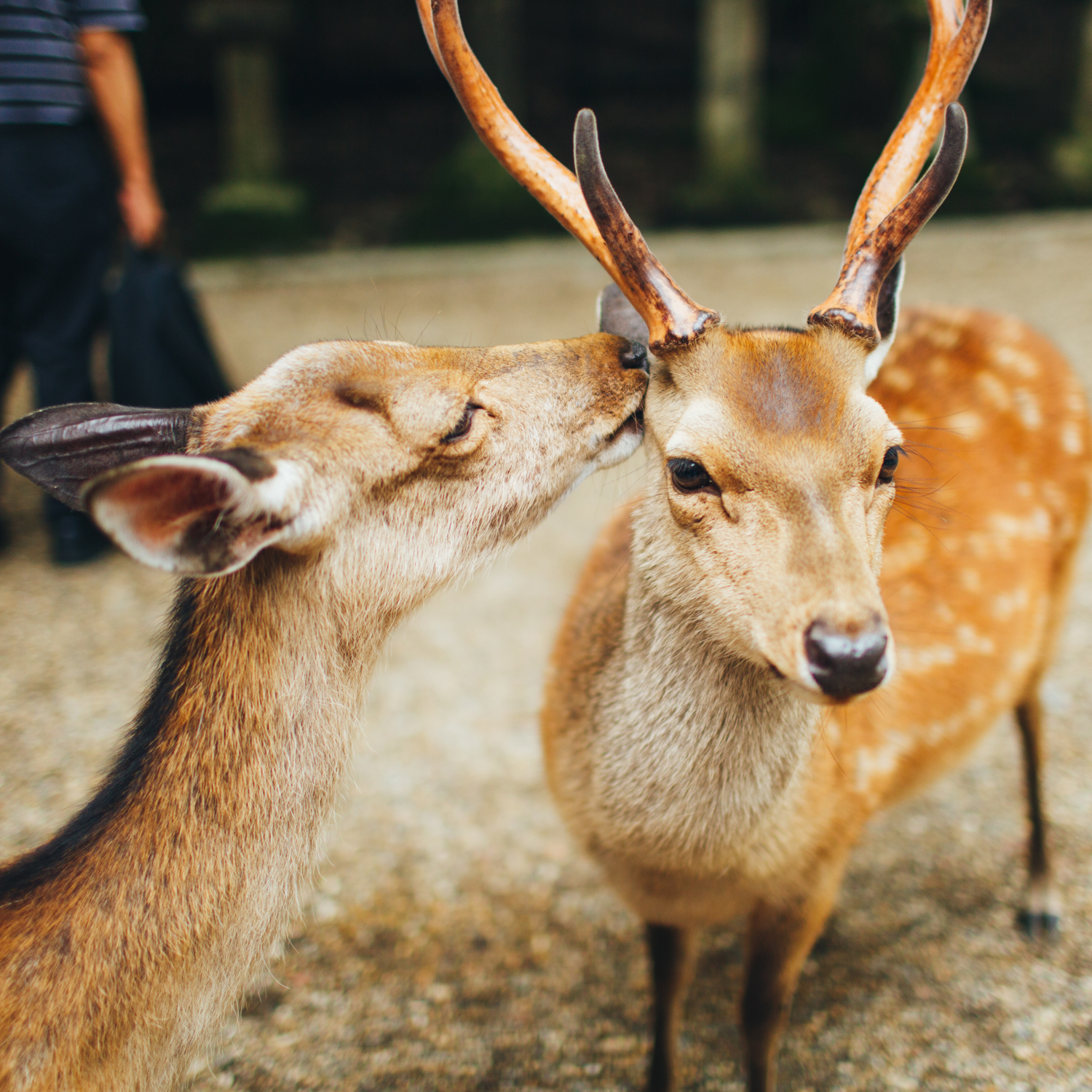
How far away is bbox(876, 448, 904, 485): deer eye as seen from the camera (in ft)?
5.73

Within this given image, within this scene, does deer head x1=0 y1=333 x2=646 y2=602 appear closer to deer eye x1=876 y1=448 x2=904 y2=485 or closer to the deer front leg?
deer eye x1=876 y1=448 x2=904 y2=485

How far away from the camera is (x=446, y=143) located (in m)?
12.5

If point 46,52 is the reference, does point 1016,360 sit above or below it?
below

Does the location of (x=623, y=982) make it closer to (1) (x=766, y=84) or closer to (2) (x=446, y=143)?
(2) (x=446, y=143)

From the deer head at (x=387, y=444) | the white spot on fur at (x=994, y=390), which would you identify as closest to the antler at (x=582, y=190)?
the deer head at (x=387, y=444)

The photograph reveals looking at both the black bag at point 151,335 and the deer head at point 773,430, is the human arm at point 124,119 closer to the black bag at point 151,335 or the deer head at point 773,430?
the black bag at point 151,335

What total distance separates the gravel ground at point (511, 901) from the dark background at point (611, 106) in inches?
234

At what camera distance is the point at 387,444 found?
1.78m

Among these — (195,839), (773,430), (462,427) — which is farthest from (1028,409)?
(195,839)

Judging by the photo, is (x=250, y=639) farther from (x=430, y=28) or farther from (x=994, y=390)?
(x=994, y=390)

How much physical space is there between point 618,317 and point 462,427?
0.54 meters

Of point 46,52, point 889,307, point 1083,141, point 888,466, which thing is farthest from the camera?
point 1083,141

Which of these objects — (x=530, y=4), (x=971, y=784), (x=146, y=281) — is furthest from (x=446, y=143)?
(x=971, y=784)

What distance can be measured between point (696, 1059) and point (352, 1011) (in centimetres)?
88
